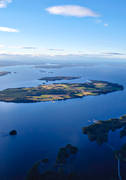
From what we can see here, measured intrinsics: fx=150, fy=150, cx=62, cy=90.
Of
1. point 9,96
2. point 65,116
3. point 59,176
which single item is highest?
point 9,96

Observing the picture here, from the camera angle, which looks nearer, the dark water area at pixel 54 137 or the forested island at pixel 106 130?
the dark water area at pixel 54 137

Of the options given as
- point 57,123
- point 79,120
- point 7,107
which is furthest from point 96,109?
point 7,107

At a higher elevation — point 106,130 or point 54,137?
A: point 106,130

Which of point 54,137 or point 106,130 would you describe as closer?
point 54,137

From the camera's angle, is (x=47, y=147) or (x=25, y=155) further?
(x=47, y=147)

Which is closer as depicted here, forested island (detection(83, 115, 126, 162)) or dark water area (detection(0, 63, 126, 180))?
dark water area (detection(0, 63, 126, 180))

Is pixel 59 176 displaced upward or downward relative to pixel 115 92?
downward

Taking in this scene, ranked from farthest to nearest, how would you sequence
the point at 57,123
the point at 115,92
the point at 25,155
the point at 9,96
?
1. the point at 115,92
2. the point at 9,96
3. the point at 57,123
4. the point at 25,155

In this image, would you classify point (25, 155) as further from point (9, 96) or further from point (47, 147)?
point (9, 96)
